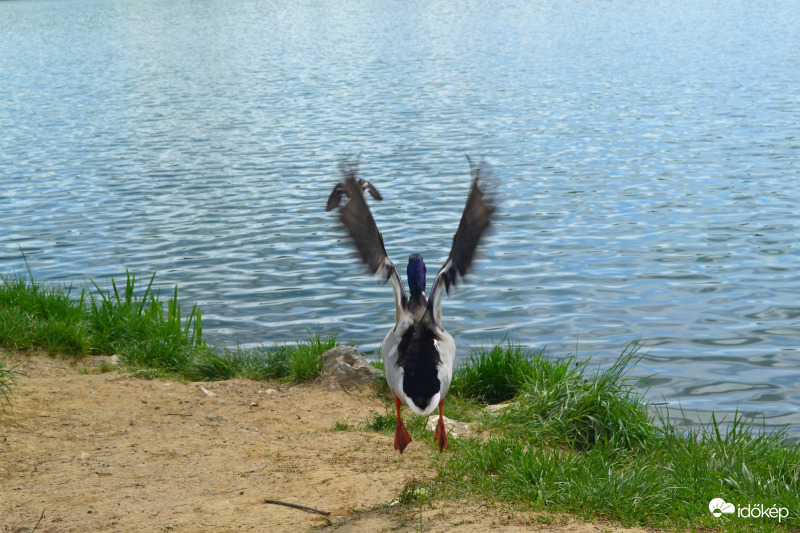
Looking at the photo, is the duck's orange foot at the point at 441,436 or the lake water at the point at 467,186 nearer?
the duck's orange foot at the point at 441,436

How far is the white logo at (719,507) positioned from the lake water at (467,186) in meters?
1.86

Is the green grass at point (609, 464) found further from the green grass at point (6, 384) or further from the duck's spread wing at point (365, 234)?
the green grass at point (6, 384)

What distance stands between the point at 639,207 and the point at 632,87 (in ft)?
35.8

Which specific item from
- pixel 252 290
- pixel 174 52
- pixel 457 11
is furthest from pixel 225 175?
pixel 457 11

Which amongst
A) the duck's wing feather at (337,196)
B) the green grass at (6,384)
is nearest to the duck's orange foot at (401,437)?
the duck's wing feather at (337,196)

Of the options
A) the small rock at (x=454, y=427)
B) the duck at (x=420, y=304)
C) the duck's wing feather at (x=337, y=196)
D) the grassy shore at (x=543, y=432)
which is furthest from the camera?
the small rock at (x=454, y=427)

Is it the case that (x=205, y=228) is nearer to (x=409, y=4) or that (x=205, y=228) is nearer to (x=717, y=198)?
(x=717, y=198)

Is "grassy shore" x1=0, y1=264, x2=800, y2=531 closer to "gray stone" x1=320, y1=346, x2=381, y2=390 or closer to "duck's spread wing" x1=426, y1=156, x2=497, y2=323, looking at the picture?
"gray stone" x1=320, y1=346, x2=381, y2=390

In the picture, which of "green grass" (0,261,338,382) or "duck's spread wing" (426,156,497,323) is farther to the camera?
"green grass" (0,261,338,382)

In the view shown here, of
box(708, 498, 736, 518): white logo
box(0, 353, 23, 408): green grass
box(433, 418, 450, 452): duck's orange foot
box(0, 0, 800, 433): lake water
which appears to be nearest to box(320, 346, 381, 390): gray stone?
box(0, 0, 800, 433): lake water

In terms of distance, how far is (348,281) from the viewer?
10.3 meters

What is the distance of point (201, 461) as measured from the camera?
5.25 m

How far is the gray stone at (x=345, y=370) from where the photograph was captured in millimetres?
6871

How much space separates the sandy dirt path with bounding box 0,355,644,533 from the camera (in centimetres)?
425
